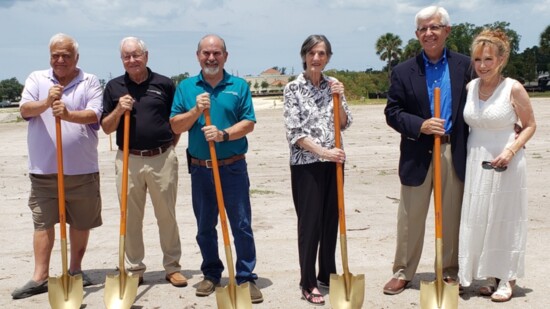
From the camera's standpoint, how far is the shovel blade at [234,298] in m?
4.98

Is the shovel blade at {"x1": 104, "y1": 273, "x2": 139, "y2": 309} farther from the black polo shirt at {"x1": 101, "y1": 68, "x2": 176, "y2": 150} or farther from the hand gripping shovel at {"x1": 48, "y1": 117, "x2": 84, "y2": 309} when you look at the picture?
the black polo shirt at {"x1": 101, "y1": 68, "x2": 176, "y2": 150}

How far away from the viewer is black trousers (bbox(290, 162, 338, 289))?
5211 millimetres

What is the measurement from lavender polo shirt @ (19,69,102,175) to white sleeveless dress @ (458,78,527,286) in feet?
10.8

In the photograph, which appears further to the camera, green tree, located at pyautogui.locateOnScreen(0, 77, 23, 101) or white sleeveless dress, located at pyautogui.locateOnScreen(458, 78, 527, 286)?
green tree, located at pyautogui.locateOnScreen(0, 77, 23, 101)

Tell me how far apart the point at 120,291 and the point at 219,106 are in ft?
5.78

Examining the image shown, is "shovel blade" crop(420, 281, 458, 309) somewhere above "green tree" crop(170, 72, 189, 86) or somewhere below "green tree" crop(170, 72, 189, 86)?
below

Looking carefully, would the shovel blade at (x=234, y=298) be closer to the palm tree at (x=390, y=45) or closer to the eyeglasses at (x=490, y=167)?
the eyeglasses at (x=490, y=167)

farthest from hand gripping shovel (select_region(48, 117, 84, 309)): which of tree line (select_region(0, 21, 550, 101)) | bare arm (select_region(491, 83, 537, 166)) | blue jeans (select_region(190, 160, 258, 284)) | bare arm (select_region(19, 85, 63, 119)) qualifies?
tree line (select_region(0, 21, 550, 101))

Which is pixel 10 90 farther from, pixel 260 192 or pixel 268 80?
pixel 260 192

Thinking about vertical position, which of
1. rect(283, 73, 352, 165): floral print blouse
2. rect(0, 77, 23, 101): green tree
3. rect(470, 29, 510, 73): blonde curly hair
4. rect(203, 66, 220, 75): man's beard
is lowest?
rect(0, 77, 23, 101): green tree

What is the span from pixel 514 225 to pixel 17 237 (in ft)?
19.1

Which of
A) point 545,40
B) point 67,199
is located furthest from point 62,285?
point 545,40

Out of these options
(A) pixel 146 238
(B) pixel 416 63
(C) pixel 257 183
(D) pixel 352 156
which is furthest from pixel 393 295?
(D) pixel 352 156

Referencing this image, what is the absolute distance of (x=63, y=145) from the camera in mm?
5641
